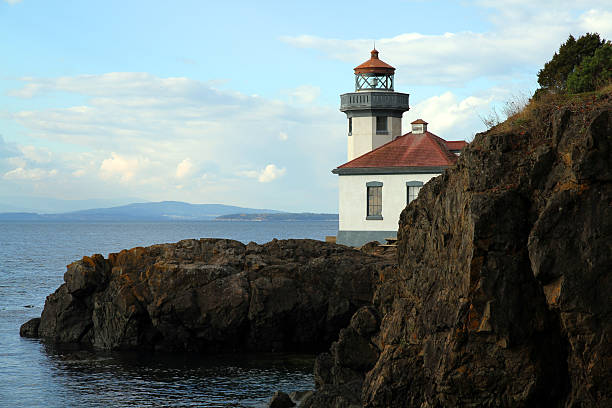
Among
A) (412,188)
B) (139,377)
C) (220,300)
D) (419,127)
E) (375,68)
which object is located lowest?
(139,377)

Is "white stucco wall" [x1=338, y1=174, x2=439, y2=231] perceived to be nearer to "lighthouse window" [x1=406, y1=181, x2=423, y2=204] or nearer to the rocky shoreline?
"lighthouse window" [x1=406, y1=181, x2=423, y2=204]

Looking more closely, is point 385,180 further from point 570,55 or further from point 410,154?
point 570,55

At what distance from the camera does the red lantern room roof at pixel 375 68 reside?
43844 millimetres

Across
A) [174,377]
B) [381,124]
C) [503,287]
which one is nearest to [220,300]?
[174,377]

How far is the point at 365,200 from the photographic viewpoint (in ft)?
125

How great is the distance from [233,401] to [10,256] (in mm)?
68329

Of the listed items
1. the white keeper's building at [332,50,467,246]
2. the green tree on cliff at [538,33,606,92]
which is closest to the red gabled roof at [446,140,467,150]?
the white keeper's building at [332,50,467,246]

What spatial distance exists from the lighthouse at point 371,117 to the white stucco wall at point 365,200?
4.69m

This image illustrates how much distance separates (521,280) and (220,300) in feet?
42.5

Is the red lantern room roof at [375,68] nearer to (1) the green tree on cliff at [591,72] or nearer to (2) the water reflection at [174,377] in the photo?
(1) the green tree on cliff at [591,72]

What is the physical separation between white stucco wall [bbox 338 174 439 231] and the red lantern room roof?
28.5 ft

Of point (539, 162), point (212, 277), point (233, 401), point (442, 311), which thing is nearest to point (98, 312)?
point (212, 277)

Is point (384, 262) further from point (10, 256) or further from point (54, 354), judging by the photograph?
point (10, 256)

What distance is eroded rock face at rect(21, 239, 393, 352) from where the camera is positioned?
23.3 m
